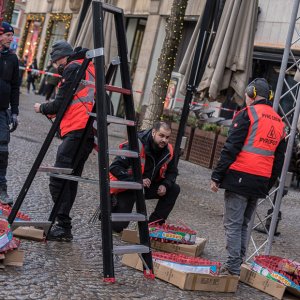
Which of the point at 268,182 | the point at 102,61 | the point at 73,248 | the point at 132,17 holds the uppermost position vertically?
the point at 132,17

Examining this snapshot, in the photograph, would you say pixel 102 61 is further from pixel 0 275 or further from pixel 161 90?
pixel 161 90

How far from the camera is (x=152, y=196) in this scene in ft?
26.6

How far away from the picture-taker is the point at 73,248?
6816mm

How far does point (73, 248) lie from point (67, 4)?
94.9ft

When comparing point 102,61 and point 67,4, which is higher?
point 67,4

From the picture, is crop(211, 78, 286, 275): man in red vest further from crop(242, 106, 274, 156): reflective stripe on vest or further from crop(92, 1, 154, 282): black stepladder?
crop(92, 1, 154, 282): black stepladder

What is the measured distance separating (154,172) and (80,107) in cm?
131

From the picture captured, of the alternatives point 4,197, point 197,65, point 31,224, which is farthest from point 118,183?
point 197,65

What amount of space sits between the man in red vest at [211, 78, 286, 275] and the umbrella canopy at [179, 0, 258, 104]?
4309mm

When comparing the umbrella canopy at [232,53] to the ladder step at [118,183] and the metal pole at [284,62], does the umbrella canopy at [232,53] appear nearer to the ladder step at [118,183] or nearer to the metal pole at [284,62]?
the metal pole at [284,62]

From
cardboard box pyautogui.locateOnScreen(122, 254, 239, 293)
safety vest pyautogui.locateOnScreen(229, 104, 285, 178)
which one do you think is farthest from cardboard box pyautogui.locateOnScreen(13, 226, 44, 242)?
safety vest pyautogui.locateOnScreen(229, 104, 285, 178)

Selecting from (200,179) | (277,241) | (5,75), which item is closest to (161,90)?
(200,179)

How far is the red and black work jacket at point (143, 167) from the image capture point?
762 centimetres

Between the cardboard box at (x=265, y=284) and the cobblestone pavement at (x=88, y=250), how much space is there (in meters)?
0.07
